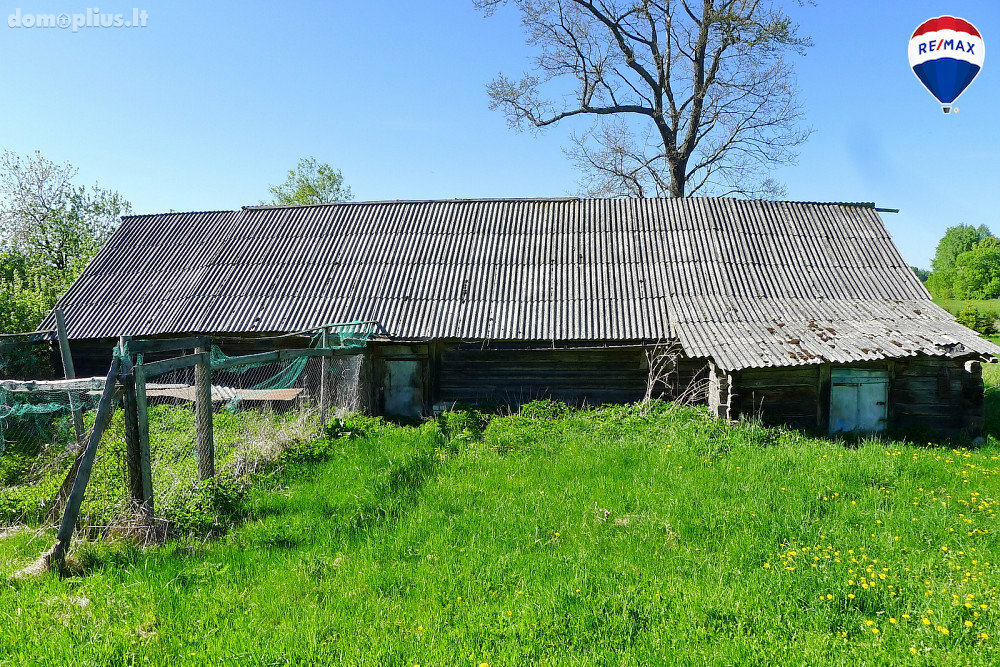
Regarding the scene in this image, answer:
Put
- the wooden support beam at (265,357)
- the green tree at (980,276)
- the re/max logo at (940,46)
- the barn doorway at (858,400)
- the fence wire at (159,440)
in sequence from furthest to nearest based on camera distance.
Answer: the green tree at (980,276) → the re/max logo at (940,46) → the barn doorway at (858,400) → the wooden support beam at (265,357) → the fence wire at (159,440)

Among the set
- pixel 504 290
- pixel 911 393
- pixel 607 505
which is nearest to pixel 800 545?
pixel 607 505

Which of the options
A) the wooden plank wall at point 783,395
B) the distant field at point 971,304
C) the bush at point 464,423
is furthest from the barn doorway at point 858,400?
the distant field at point 971,304

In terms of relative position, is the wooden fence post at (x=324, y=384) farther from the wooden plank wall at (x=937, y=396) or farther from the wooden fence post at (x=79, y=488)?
the wooden plank wall at (x=937, y=396)

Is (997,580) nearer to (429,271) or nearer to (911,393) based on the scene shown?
(911,393)

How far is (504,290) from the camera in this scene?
43.0 ft

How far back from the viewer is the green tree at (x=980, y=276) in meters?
57.3

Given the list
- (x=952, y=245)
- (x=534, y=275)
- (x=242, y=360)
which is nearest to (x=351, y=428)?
(x=242, y=360)

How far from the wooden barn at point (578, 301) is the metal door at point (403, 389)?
43 mm

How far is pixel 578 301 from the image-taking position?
12711 millimetres

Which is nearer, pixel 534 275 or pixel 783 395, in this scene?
pixel 783 395

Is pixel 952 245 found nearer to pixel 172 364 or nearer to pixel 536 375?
pixel 536 375

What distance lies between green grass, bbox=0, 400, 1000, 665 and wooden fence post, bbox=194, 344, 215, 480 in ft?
2.69

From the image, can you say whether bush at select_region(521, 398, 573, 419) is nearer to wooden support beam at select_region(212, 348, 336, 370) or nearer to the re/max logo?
wooden support beam at select_region(212, 348, 336, 370)

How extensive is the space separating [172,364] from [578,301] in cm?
861
